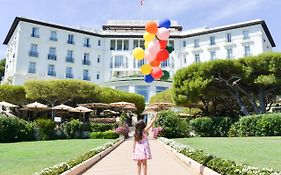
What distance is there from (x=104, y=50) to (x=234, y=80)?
34.9 meters

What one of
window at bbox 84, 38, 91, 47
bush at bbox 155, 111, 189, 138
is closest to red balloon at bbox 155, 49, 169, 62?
bush at bbox 155, 111, 189, 138

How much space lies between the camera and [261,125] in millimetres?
23172

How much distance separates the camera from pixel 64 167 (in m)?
7.99

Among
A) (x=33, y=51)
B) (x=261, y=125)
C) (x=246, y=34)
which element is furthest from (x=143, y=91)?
(x=261, y=125)

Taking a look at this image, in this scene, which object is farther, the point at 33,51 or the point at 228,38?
the point at 228,38

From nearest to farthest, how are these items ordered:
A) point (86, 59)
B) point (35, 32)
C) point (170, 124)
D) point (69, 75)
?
1. point (170, 124)
2. point (35, 32)
3. point (69, 75)
4. point (86, 59)

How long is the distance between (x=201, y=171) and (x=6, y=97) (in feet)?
114

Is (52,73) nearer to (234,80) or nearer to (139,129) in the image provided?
(234,80)

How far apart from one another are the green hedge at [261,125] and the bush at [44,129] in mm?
14640

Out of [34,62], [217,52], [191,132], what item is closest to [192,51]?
[217,52]

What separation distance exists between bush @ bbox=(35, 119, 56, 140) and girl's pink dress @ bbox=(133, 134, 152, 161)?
18360 millimetres

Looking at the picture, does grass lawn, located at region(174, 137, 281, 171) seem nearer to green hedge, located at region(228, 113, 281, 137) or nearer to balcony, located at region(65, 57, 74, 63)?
green hedge, located at region(228, 113, 281, 137)

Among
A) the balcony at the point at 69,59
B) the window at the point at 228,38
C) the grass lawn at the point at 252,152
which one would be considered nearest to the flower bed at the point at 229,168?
the grass lawn at the point at 252,152

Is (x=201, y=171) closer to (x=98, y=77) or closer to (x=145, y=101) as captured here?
(x=145, y=101)
